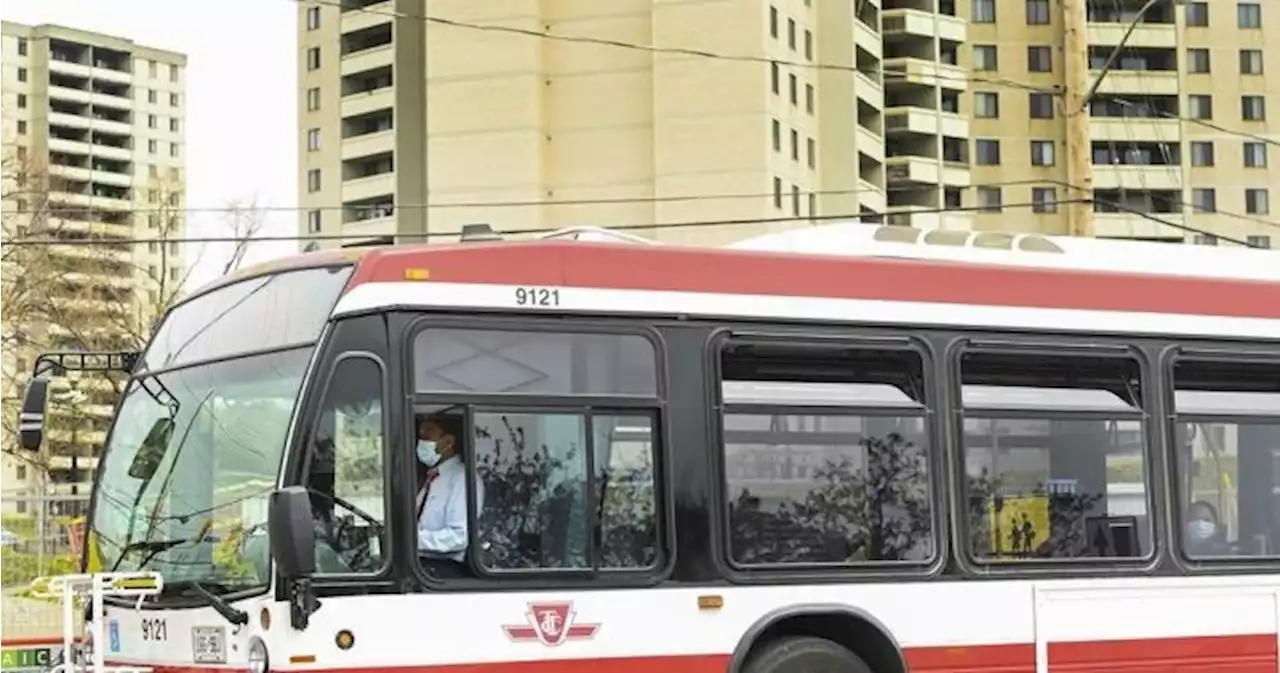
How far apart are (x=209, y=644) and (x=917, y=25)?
7244cm

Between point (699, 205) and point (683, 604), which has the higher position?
point (699, 205)

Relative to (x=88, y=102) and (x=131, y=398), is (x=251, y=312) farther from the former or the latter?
(x=88, y=102)

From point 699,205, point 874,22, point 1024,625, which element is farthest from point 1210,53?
A: point 1024,625

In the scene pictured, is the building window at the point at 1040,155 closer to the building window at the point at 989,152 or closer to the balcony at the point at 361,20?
the building window at the point at 989,152

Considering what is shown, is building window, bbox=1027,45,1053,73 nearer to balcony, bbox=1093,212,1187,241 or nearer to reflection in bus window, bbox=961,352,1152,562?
balcony, bbox=1093,212,1187,241

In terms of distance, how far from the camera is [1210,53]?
279ft

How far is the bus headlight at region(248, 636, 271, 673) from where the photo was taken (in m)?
7.99

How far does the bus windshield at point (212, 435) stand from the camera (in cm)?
836

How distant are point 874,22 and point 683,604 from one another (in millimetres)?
67977

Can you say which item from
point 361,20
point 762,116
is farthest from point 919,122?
point 361,20

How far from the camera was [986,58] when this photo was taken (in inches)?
3307

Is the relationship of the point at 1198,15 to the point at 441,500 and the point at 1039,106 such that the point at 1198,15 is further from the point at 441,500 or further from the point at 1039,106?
the point at 441,500

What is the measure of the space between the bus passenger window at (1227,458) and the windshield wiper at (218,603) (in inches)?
210

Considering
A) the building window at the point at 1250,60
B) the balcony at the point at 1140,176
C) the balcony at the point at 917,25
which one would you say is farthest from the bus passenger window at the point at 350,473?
the building window at the point at 1250,60
